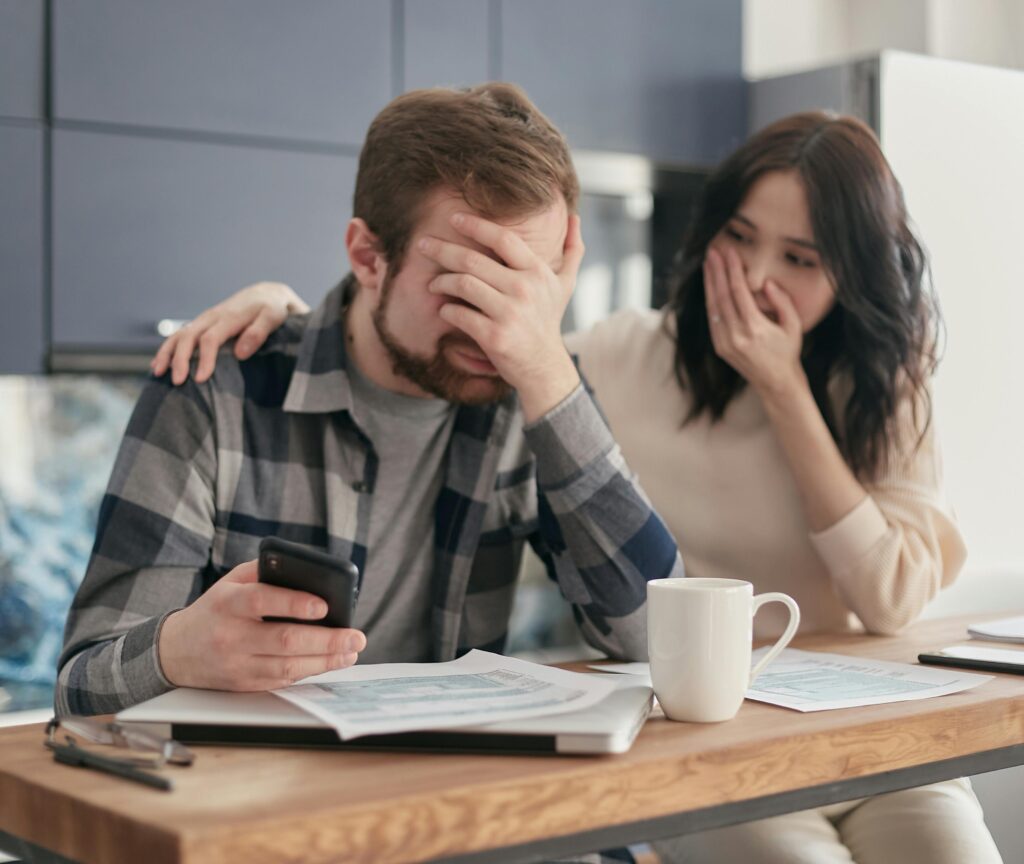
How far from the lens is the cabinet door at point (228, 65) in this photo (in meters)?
2.20

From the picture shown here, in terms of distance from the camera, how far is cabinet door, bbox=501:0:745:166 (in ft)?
8.93

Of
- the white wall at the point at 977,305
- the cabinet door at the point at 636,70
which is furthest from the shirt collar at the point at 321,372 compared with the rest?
the white wall at the point at 977,305

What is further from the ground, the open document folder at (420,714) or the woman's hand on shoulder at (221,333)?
the woman's hand on shoulder at (221,333)

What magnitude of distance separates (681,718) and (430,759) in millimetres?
219

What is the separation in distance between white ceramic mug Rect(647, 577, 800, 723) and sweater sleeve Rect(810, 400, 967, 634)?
0.65 m

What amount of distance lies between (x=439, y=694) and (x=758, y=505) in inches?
38.6

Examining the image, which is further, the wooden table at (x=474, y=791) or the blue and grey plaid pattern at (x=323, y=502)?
the blue and grey plaid pattern at (x=323, y=502)

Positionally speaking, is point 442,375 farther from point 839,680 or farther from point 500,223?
point 839,680

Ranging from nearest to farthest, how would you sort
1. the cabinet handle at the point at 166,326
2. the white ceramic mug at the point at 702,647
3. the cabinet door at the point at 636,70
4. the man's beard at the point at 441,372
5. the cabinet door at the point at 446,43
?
the white ceramic mug at the point at 702,647, the man's beard at the point at 441,372, the cabinet handle at the point at 166,326, the cabinet door at the point at 446,43, the cabinet door at the point at 636,70

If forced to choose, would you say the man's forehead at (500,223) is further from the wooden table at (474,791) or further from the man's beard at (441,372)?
the wooden table at (474,791)

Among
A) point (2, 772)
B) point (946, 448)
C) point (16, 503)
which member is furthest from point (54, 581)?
point (946, 448)

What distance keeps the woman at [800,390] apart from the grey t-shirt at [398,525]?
508 mm

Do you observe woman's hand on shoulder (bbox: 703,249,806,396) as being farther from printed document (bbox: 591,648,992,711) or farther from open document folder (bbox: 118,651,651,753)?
open document folder (bbox: 118,651,651,753)

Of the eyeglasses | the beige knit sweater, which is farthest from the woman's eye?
the eyeglasses
